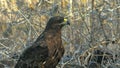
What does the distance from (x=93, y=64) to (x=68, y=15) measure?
100 centimetres

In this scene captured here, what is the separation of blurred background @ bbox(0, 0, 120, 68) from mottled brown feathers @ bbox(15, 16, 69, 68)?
784 millimetres

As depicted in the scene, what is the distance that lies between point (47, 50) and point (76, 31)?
1.28 metres

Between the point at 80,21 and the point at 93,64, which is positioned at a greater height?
the point at 80,21

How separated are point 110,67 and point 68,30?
108cm

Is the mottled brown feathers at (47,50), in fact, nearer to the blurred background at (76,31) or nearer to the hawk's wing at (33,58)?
the hawk's wing at (33,58)

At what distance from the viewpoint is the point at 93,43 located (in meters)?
7.64

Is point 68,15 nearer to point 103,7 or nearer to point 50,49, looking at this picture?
point 103,7

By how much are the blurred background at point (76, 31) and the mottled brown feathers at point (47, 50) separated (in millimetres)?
784

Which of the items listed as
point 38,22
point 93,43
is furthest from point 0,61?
point 93,43

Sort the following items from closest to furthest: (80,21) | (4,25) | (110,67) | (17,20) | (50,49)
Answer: (50,49)
(110,67)
(80,21)
(17,20)
(4,25)

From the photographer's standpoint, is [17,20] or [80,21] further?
[17,20]

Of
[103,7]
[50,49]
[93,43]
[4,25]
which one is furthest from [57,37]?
[4,25]

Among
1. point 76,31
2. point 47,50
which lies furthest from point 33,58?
point 76,31

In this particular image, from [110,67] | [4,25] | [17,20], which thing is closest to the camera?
[110,67]
